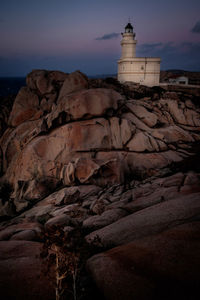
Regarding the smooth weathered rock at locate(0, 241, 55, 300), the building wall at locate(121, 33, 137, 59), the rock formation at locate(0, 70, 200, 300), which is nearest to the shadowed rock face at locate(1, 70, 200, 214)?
the rock formation at locate(0, 70, 200, 300)

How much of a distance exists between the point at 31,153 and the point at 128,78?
40.3m

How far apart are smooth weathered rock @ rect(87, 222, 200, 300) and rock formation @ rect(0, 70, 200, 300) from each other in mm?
26

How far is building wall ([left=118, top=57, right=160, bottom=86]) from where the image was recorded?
159ft

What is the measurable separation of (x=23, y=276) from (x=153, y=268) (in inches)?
152

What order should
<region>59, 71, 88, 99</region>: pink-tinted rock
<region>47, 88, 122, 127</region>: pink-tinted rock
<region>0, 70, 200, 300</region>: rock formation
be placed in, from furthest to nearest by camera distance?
<region>59, 71, 88, 99</region>: pink-tinted rock < <region>47, 88, 122, 127</region>: pink-tinted rock < <region>0, 70, 200, 300</region>: rock formation

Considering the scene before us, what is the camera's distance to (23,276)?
16.9ft

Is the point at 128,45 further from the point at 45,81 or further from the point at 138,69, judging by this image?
the point at 45,81

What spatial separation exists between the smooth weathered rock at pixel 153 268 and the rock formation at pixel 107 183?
0.03m

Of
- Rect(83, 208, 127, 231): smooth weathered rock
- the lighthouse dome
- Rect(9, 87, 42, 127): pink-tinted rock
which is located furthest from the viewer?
the lighthouse dome

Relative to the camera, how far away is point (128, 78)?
Answer: 164ft

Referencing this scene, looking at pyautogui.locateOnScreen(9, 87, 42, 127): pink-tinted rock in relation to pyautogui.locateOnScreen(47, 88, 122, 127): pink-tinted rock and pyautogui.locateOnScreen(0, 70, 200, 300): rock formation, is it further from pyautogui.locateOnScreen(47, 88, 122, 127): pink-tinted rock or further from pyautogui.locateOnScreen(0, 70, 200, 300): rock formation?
pyautogui.locateOnScreen(47, 88, 122, 127): pink-tinted rock

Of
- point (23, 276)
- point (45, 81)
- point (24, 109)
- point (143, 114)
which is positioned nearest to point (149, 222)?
point (23, 276)

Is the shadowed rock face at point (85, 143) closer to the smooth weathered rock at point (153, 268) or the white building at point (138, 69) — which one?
the smooth weathered rock at point (153, 268)

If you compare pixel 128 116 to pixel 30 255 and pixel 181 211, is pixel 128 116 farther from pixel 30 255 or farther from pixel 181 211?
pixel 30 255
